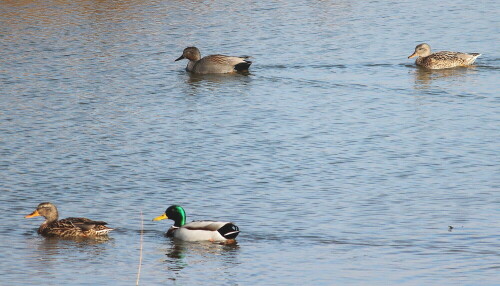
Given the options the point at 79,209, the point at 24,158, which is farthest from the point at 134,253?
the point at 24,158

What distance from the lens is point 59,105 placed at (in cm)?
2291

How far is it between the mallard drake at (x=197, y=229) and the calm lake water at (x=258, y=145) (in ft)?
0.54

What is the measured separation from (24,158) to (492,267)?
9169 mm

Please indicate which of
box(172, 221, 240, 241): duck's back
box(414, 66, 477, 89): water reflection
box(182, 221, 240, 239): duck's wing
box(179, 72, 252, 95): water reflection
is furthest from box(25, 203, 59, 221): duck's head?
box(414, 66, 477, 89): water reflection

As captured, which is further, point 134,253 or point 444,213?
point 444,213

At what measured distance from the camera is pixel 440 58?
2647cm

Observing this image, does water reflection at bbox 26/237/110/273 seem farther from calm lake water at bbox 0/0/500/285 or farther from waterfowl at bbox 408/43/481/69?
waterfowl at bbox 408/43/481/69

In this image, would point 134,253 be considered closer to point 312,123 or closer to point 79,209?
point 79,209

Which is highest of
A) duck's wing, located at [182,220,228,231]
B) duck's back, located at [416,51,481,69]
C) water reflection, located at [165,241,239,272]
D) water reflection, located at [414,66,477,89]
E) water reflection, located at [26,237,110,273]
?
duck's back, located at [416,51,481,69]

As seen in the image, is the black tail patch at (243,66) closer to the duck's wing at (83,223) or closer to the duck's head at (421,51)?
the duck's head at (421,51)

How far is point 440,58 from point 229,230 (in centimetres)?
1400

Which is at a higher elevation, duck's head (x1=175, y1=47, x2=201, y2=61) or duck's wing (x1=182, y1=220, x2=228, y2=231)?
duck's head (x1=175, y1=47, x2=201, y2=61)

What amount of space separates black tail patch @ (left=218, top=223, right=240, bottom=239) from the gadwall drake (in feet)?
41.7

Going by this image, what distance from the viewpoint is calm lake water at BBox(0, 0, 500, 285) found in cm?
1316
